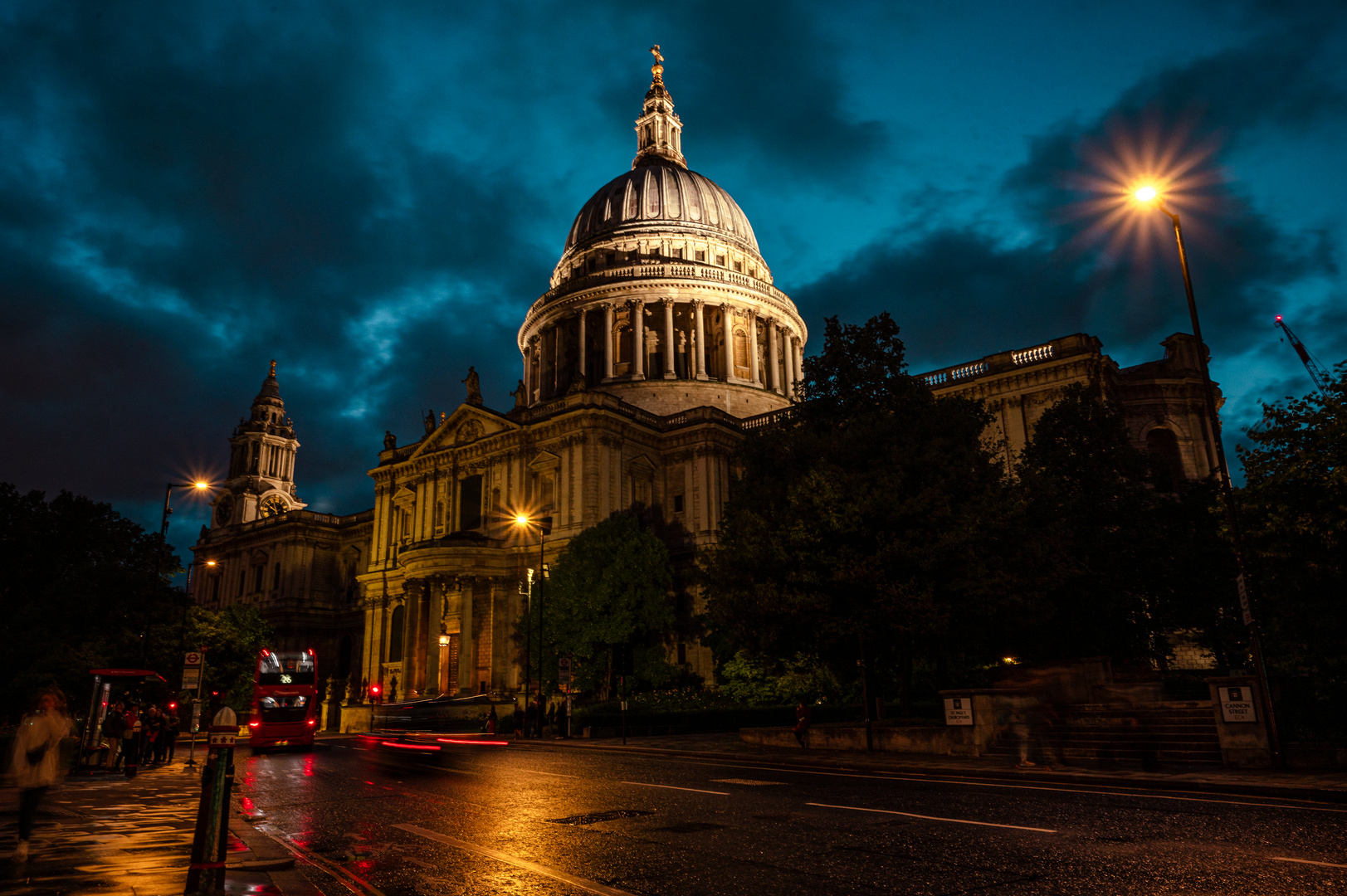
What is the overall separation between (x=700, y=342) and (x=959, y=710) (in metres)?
53.9

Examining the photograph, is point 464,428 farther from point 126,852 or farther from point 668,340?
point 126,852

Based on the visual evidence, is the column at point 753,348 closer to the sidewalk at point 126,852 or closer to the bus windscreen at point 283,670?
the bus windscreen at point 283,670

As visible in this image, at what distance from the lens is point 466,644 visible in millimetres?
52156

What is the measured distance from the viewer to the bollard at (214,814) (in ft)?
24.7

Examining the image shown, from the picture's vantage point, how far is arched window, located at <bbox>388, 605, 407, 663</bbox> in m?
59.3

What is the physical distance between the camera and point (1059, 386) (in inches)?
1795

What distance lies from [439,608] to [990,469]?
3725 centimetres

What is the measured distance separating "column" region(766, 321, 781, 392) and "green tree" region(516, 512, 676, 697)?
3094 centimetres

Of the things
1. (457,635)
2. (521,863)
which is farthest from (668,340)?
(521,863)

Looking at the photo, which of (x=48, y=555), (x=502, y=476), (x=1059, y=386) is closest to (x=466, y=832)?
(x=48, y=555)

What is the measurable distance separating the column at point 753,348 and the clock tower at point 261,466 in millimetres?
49564

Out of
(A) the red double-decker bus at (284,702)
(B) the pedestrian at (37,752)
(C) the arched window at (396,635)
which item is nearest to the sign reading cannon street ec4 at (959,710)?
(B) the pedestrian at (37,752)

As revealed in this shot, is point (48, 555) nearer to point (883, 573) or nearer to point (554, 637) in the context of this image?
point (554, 637)

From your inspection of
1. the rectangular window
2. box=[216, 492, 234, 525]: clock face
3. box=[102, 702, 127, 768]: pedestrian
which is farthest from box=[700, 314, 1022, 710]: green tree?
box=[216, 492, 234, 525]: clock face
